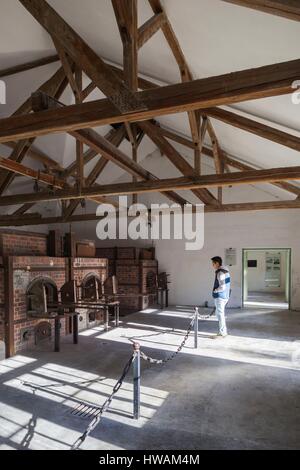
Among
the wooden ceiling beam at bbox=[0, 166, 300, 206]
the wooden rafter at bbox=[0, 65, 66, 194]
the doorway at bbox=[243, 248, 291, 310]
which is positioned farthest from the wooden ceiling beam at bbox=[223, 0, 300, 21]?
the doorway at bbox=[243, 248, 291, 310]

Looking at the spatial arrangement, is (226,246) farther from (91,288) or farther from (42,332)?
(42,332)

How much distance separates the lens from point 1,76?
537 centimetres

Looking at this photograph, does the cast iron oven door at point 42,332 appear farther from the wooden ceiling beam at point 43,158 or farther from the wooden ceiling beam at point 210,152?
the wooden ceiling beam at point 210,152

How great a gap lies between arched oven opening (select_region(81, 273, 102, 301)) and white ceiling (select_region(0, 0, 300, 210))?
411cm

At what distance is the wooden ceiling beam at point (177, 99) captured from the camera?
2248 mm

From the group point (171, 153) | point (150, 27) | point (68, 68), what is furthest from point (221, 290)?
point (68, 68)

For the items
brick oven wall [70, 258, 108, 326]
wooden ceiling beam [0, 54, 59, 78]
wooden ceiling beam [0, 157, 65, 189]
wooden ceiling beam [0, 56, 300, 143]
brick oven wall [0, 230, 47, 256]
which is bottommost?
brick oven wall [70, 258, 108, 326]

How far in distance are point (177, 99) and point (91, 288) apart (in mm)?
5721

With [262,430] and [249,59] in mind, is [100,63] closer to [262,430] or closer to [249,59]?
[249,59]

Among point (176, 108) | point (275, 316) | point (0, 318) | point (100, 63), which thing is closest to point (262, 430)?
point (176, 108)

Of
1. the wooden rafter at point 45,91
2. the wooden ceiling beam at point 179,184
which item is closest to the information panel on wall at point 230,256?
the wooden ceiling beam at point 179,184

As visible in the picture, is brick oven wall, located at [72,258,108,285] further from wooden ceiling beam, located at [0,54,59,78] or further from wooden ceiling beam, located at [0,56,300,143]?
wooden ceiling beam, located at [0,56,300,143]

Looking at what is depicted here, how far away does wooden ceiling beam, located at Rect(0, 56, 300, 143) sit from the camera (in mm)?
2248

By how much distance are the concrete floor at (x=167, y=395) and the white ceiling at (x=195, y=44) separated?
3.62 m
